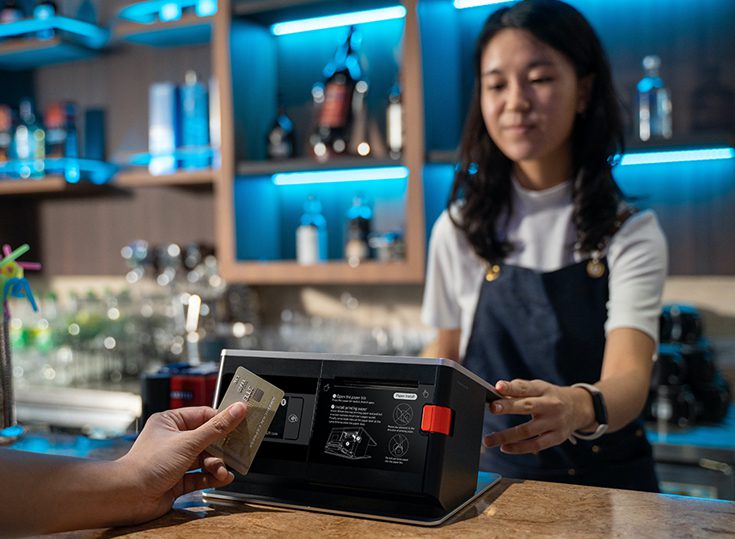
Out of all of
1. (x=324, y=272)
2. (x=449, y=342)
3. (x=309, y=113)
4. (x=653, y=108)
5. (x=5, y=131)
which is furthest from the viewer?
(x=5, y=131)

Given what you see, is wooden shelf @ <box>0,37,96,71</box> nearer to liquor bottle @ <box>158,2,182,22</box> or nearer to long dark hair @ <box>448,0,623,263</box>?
liquor bottle @ <box>158,2,182,22</box>

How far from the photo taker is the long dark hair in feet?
5.32

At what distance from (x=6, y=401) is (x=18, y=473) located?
55cm

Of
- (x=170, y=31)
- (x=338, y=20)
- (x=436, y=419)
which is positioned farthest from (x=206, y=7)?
(x=436, y=419)

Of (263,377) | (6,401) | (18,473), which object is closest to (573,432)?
(263,377)

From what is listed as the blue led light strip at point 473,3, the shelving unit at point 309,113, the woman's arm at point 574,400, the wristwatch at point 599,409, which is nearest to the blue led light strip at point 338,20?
the shelving unit at point 309,113

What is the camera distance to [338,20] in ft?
9.97

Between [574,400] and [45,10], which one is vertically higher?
[45,10]

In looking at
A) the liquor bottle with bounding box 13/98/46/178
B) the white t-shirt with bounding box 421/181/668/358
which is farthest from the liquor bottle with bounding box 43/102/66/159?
the white t-shirt with bounding box 421/181/668/358

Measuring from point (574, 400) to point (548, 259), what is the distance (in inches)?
22.3

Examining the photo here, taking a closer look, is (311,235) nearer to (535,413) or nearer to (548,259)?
(548,259)

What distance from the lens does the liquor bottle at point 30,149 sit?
11.6 feet

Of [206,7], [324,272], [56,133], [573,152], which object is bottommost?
[324,272]

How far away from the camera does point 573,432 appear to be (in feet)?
4.04
